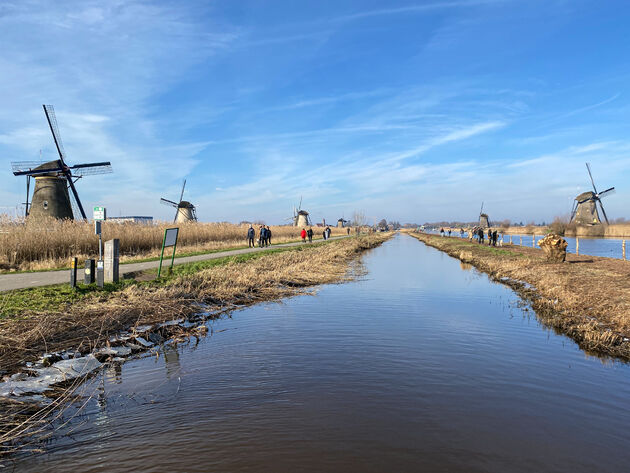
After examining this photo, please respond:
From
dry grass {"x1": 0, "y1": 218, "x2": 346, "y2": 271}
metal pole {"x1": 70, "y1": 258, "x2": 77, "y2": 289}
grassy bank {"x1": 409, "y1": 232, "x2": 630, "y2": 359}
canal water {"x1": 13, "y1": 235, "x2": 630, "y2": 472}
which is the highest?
dry grass {"x1": 0, "y1": 218, "x2": 346, "y2": 271}

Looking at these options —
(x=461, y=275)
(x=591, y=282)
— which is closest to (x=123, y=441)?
(x=591, y=282)

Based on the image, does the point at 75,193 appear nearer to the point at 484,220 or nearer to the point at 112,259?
the point at 112,259

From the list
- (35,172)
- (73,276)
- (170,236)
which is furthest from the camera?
(35,172)

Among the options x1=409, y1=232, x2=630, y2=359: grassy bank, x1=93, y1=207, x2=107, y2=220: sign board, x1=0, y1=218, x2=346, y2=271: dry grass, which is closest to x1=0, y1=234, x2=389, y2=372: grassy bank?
x1=93, y1=207, x2=107, y2=220: sign board

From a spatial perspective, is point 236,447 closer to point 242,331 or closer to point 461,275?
Result: point 242,331

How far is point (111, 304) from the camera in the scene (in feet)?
33.8

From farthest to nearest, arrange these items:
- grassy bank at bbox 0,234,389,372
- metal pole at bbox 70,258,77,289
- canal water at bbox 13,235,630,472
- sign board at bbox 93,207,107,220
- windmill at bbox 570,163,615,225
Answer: windmill at bbox 570,163,615,225 → sign board at bbox 93,207,107,220 → metal pole at bbox 70,258,77,289 → grassy bank at bbox 0,234,389,372 → canal water at bbox 13,235,630,472

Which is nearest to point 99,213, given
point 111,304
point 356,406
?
point 111,304

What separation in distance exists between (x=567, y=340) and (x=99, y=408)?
32.5 feet

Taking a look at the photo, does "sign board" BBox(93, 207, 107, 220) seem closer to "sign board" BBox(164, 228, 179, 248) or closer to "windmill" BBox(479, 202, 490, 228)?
"sign board" BBox(164, 228, 179, 248)

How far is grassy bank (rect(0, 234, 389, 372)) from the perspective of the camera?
7.74m

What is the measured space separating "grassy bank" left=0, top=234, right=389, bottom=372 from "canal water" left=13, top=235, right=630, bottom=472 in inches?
59.9

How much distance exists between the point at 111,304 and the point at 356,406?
7.21 meters

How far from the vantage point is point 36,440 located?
484 centimetres
